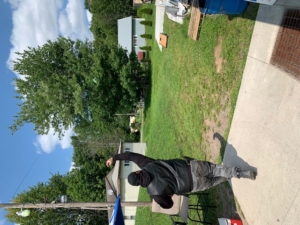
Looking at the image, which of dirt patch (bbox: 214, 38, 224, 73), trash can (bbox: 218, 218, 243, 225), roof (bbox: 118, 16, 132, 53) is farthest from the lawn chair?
roof (bbox: 118, 16, 132, 53)

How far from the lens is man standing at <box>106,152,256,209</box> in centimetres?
467

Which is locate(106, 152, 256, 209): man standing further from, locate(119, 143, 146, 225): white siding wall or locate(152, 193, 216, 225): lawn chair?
locate(119, 143, 146, 225): white siding wall

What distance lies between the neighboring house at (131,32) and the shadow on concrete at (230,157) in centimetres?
2329

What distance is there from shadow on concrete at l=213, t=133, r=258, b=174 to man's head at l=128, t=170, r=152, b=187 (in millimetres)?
2109

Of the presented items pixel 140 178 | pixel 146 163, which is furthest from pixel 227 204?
pixel 140 178

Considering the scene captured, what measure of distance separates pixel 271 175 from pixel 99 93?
14770 mm

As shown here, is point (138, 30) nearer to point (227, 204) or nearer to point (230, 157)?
point (230, 157)

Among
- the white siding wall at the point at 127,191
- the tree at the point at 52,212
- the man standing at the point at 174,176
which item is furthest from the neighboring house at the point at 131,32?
the man standing at the point at 174,176

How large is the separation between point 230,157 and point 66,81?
1380 cm

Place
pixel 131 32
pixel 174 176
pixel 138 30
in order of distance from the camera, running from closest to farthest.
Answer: pixel 174 176, pixel 138 30, pixel 131 32

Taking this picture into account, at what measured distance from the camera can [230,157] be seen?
6004 mm

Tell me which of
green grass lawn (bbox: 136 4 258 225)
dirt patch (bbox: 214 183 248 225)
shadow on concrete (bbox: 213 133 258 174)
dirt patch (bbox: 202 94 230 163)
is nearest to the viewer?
shadow on concrete (bbox: 213 133 258 174)

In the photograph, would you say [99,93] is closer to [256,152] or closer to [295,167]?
[256,152]

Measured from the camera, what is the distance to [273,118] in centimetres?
452
